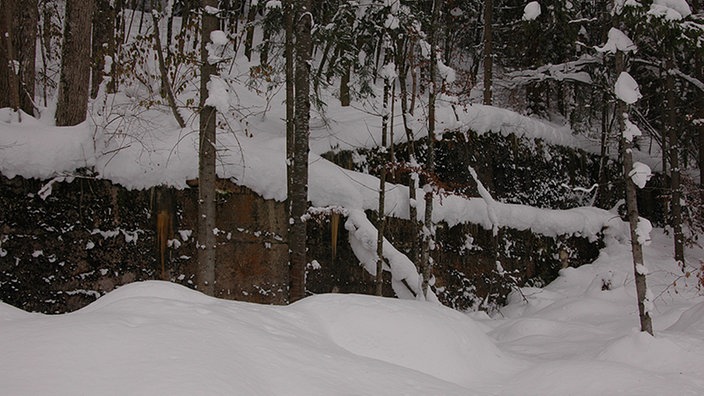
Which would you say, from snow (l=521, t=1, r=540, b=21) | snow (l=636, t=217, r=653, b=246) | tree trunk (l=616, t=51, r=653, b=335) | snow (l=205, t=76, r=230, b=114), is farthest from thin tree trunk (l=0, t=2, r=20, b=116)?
snow (l=636, t=217, r=653, b=246)

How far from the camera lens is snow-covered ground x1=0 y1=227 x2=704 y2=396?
9.62ft

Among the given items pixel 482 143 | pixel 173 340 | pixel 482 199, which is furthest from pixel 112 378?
pixel 482 143

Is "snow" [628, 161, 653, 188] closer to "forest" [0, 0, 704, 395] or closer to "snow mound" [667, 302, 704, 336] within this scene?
"forest" [0, 0, 704, 395]

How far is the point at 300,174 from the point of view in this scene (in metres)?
8.11

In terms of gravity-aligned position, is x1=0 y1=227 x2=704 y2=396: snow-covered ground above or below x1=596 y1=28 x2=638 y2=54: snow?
below

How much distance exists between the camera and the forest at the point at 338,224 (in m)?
4.37

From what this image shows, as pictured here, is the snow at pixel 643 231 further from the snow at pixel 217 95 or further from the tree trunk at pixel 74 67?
the tree trunk at pixel 74 67

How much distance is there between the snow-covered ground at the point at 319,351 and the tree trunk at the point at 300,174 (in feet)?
6.44

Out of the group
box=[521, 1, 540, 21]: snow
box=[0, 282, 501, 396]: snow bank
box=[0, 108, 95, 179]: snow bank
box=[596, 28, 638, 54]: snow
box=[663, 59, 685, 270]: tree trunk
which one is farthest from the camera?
box=[663, 59, 685, 270]: tree trunk

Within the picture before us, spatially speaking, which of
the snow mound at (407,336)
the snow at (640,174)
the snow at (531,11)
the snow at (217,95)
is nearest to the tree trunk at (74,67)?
the snow at (217,95)

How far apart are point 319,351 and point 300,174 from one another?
13.5 ft

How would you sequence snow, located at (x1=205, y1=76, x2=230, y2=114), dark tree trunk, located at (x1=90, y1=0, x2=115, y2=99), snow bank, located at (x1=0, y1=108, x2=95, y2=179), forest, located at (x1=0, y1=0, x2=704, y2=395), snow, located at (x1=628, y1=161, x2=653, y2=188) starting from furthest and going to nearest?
dark tree trunk, located at (x1=90, y1=0, x2=115, y2=99) < snow bank, located at (x1=0, y1=108, x2=95, y2=179) < snow, located at (x1=628, y1=161, x2=653, y2=188) < snow, located at (x1=205, y1=76, x2=230, y2=114) < forest, located at (x1=0, y1=0, x2=704, y2=395)

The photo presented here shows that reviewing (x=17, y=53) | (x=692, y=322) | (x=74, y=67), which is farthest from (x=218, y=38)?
(x=692, y=322)

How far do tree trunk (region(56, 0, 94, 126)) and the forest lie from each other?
31mm
